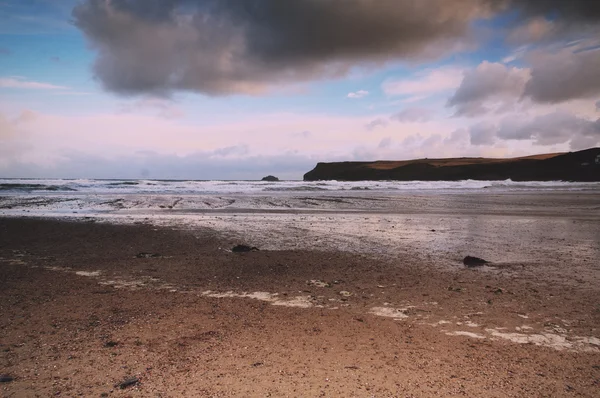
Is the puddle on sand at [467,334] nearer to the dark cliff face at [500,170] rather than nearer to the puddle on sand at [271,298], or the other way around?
the puddle on sand at [271,298]

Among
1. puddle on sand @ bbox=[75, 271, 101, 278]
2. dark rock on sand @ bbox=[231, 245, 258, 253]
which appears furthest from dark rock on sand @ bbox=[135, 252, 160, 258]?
dark rock on sand @ bbox=[231, 245, 258, 253]

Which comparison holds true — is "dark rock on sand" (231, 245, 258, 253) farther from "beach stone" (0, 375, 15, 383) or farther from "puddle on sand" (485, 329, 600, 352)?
"puddle on sand" (485, 329, 600, 352)

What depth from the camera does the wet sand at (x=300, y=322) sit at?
2738 millimetres

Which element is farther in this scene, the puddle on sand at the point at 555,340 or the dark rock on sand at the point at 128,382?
the puddle on sand at the point at 555,340

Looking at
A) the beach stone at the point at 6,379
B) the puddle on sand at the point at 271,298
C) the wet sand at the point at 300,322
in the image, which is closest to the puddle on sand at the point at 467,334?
the wet sand at the point at 300,322

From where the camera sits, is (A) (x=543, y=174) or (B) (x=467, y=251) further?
(A) (x=543, y=174)

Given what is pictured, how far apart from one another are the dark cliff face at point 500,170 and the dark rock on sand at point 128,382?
6880 cm

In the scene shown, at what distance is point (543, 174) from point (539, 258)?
214 feet

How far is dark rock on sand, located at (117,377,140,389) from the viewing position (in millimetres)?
2678

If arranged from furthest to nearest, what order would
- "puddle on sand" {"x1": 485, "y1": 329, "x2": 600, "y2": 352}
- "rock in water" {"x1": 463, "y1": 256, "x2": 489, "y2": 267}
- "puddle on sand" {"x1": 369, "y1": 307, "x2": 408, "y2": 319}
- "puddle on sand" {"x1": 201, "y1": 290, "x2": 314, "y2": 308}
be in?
1. "rock in water" {"x1": 463, "y1": 256, "x2": 489, "y2": 267}
2. "puddle on sand" {"x1": 201, "y1": 290, "x2": 314, "y2": 308}
3. "puddle on sand" {"x1": 369, "y1": 307, "x2": 408, "y2": 319}
4. "puddle on sand" {"x1": 485, "y1": 329, "x2": 600, "y2": 352}

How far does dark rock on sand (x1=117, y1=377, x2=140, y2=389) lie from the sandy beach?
21 millimetres

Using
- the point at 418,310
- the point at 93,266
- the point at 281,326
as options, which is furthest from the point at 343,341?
the point at 93,266

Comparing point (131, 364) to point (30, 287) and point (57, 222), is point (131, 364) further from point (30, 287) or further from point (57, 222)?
point (57, 222)

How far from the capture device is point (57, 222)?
11.8m
